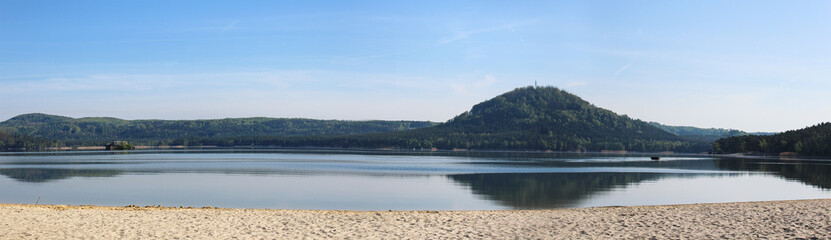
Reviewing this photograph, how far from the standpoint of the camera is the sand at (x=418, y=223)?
1705 centimetres

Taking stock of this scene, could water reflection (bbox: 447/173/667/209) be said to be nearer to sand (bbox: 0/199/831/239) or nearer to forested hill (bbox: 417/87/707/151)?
sand (bbox: 0/199/831/239)

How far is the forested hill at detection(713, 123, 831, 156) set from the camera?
339 ft

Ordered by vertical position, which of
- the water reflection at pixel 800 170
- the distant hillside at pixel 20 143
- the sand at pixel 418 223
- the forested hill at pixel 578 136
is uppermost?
the forested hill at pixel 578 136

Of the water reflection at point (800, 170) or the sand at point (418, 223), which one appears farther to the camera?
the water reflection at point (800, 170)

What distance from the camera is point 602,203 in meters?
29.2

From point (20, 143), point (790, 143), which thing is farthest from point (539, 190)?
point (20, 143)

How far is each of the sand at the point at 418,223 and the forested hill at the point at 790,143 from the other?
93.4 meters

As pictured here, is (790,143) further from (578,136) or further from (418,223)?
(418,223)

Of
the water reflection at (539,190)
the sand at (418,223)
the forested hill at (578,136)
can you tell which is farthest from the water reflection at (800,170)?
the forested hill at (578,136)

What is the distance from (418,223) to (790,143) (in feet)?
366

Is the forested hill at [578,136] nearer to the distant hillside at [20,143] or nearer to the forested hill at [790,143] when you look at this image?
the forested hill at [790,143]

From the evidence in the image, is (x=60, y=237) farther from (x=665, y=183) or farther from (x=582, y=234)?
(x=665, y=183)

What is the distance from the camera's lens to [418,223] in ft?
64.3

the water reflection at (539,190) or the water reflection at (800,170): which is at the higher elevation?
the water reflection at (800,170)
